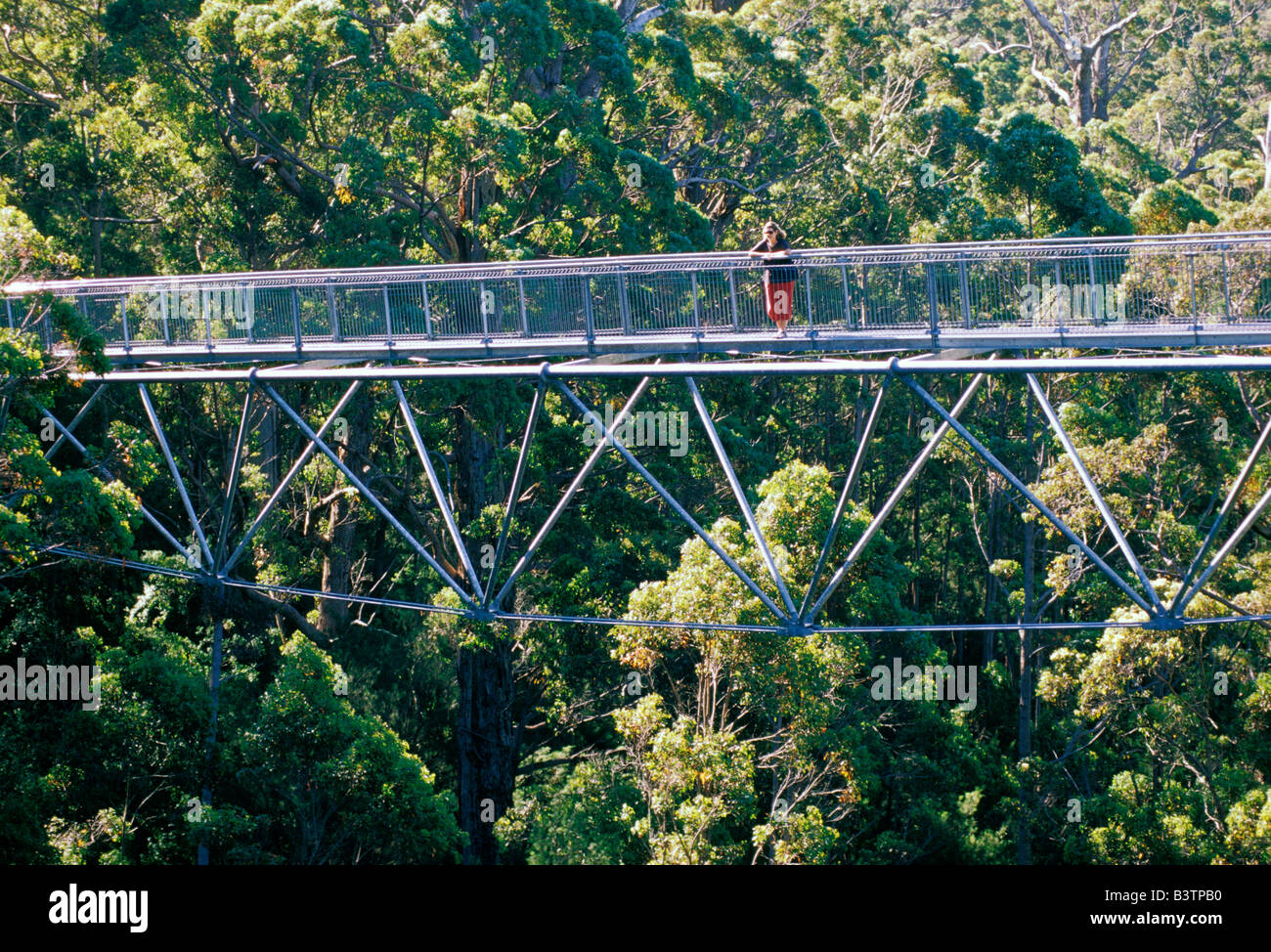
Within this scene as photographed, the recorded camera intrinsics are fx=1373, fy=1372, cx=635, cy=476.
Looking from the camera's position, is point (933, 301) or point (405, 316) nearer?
point (933, 301)

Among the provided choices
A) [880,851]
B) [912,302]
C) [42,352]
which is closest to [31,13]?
[42,352]

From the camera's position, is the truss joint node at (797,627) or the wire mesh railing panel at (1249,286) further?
the truss joint node at (797,627)

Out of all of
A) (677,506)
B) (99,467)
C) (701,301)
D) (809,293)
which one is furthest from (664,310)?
(99,467)

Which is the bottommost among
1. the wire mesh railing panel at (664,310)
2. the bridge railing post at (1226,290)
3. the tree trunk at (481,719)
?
the tree trunk at (481,719)

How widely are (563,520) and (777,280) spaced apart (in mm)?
9435

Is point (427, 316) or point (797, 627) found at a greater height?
point (427, 316)

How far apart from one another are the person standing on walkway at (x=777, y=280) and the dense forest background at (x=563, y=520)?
5.27 metres

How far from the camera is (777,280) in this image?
12.8 meters

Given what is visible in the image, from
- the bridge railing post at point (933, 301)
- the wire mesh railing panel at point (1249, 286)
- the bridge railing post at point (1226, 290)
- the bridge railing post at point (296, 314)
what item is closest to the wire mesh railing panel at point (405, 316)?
the bridge railing post at point (296, 314)

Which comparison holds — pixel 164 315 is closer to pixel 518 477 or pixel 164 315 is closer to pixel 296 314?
pixel 296 314

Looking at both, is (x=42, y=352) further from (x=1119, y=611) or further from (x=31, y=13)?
(x=1119, y=611)

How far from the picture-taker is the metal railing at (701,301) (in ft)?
39.9

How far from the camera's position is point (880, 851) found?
2255 centimetres

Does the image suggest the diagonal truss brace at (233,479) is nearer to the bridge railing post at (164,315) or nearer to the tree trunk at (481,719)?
the bridge railing post at (164,315)
